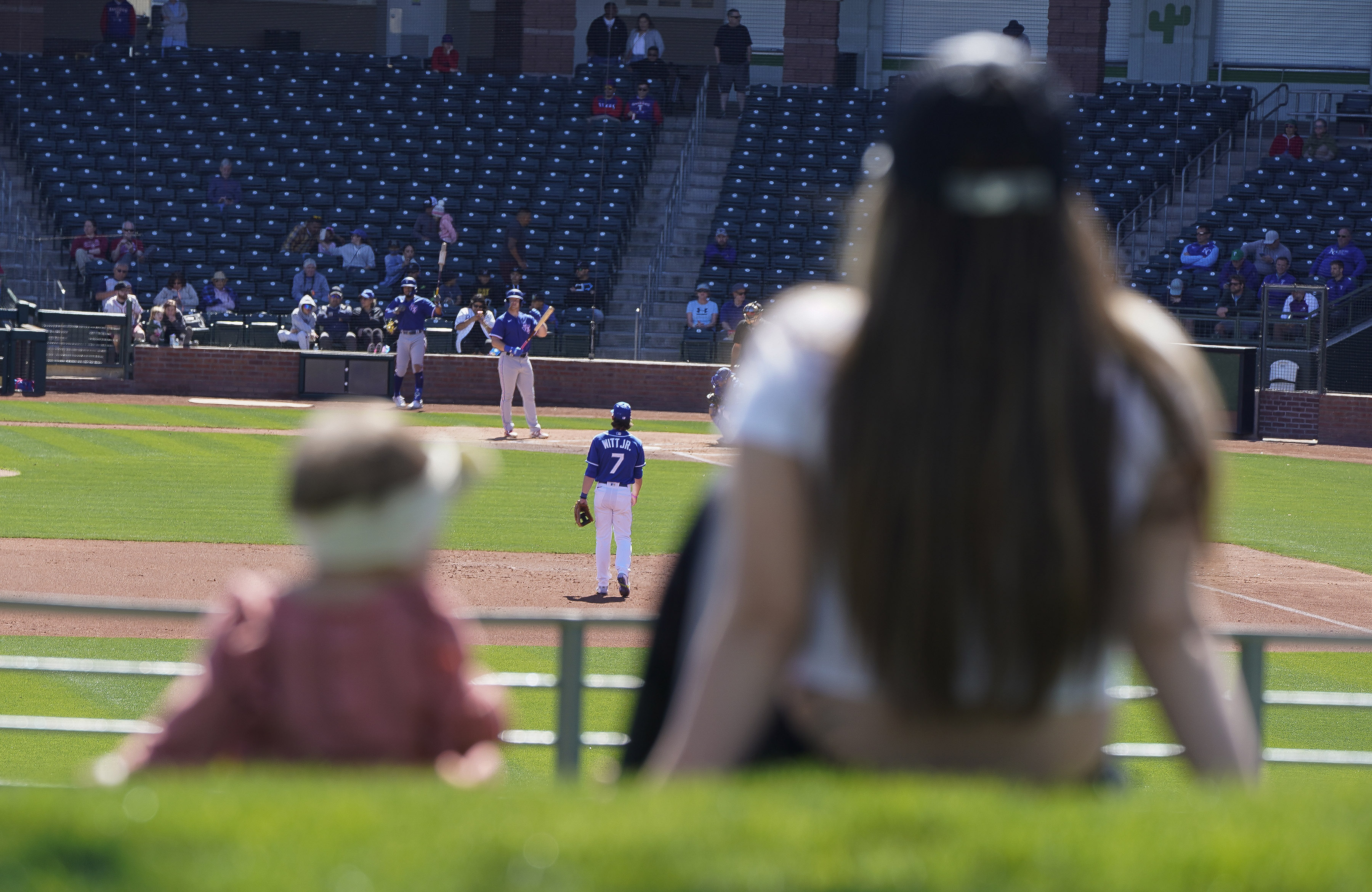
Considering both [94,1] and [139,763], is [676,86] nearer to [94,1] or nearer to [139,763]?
[94,1]

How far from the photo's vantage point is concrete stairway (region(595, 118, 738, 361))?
31859 millimetres

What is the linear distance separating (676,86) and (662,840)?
36.5 meters

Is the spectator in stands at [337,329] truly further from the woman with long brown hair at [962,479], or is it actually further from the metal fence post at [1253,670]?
the woman with long brown hair at [962,479]

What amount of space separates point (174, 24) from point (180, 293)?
11.5 metres

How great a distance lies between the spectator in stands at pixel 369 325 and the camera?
28891 millimetres

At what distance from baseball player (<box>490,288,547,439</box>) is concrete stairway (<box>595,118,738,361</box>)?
275 inches

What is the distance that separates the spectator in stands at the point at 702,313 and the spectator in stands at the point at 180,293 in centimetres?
945

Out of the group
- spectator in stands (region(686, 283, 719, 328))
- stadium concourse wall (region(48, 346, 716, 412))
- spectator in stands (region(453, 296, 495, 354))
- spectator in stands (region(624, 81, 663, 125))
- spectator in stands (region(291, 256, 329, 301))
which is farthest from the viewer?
spectator in stands (region(624, 81, 663, 125))

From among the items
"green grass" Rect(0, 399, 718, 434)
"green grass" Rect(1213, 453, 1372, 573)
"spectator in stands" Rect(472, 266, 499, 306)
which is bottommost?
→ "green grass" Rect(1213, 453, 1372, 573)

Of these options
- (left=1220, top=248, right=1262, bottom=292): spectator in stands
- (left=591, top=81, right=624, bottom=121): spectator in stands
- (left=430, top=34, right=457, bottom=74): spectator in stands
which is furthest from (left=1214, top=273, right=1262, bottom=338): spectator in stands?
(left=430, top=34, right=457, bottom=74): spectator in stands

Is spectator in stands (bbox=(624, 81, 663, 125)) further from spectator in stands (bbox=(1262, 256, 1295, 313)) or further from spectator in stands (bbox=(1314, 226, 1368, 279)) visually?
spectator in stands (bbox=(1314, 226, 1368, 279))

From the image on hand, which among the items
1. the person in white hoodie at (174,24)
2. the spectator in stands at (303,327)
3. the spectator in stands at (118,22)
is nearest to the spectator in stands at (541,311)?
the spectator in stands at (303,327)

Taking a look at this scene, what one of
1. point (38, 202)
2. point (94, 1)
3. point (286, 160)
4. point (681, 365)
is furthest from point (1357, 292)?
point (94, 1)

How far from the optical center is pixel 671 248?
111 ft
